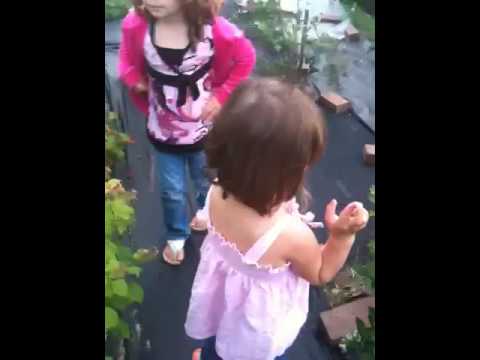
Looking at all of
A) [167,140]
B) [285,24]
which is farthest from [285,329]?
[285,24]

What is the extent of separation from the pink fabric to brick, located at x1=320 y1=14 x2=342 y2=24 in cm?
36

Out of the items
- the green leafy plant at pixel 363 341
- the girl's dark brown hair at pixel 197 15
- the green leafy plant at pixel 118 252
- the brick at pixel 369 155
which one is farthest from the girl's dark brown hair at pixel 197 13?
the green leafy plant at pixel 363 341

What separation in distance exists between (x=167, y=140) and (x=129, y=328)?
0.35m

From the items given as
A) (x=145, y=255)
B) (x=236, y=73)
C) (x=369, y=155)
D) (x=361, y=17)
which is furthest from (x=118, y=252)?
(x=361, y=17)

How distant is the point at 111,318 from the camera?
116 centimetres

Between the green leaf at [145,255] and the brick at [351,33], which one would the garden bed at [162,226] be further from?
the brick at [351,33]

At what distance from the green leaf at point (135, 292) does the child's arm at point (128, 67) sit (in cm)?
35

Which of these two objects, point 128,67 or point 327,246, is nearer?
point 327,246

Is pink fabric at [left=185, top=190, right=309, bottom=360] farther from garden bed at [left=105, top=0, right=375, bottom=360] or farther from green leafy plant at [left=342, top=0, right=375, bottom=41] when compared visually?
green leafy plant at [left=342, top=0, right=375, bottom=41]

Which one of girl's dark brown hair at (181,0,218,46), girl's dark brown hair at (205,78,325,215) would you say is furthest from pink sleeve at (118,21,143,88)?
girl's dark brown hair at (205,78,325,215)

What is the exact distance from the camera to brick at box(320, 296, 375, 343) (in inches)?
46.8

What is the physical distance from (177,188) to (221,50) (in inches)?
10.3

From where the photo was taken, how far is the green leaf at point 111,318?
1.16m

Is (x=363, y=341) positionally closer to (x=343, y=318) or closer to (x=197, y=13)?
(x=343, y=318)
